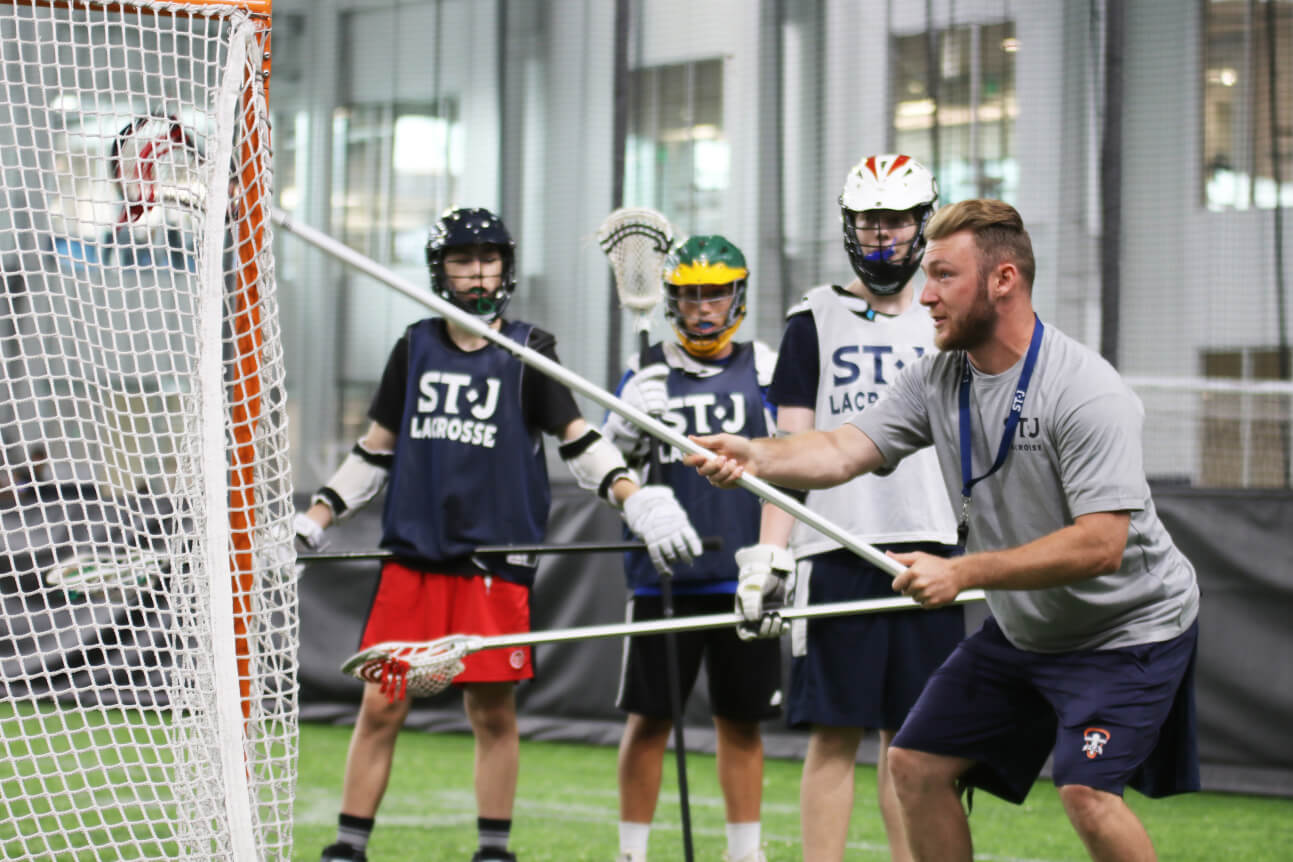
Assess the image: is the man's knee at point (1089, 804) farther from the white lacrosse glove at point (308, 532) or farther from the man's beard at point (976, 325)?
the white lacrosse glove at point (308, 532)

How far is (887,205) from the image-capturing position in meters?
3.40

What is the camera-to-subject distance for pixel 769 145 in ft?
21.1

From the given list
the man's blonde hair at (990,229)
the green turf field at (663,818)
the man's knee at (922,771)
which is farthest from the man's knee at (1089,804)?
the green turf field at (663,818)

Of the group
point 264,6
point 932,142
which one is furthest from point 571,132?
point 264,6

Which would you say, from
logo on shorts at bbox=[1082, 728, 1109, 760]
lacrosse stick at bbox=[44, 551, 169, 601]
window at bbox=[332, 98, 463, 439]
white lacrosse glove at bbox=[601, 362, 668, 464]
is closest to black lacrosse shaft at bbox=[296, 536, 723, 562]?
white lacrosse glove at bbox=[601, 362, 668, 464]

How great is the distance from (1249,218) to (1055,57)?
1.02m

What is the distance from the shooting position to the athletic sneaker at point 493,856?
12.0 feet

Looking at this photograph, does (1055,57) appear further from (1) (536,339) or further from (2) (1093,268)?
(1) (536,339)

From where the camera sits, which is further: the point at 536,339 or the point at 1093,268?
the point at 1093,268

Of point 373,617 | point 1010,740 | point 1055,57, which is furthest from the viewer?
point 1055,57

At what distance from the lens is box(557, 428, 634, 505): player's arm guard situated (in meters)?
3.80

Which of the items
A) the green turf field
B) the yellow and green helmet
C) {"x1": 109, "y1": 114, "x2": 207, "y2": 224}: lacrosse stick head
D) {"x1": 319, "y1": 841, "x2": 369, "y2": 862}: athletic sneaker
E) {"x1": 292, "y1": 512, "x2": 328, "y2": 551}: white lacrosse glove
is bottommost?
the green turf field

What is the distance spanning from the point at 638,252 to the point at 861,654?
143 cm

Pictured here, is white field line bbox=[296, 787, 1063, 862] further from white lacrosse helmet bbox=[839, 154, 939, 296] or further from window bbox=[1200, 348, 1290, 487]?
window bbox=[1200, 348, 1290, 487]
